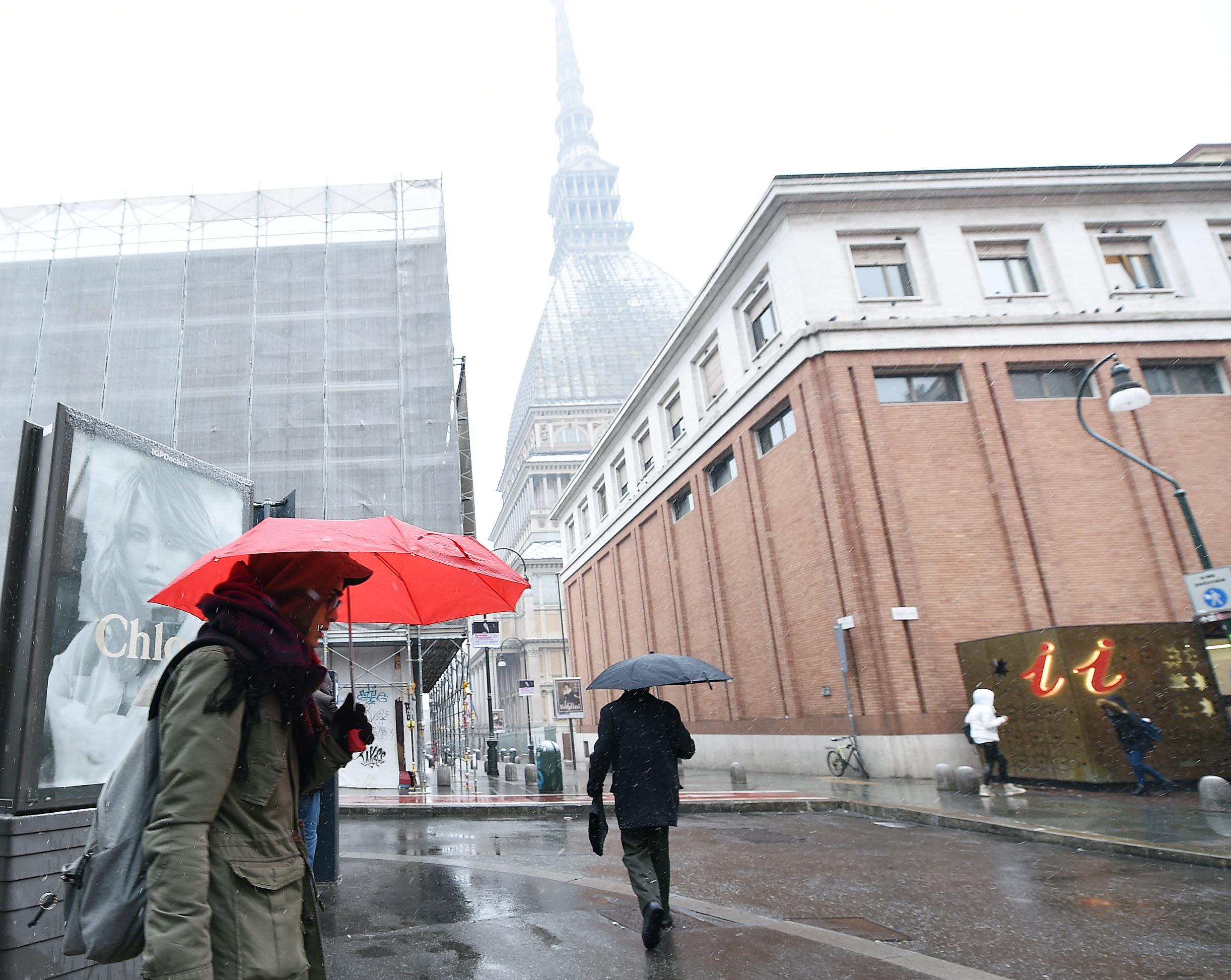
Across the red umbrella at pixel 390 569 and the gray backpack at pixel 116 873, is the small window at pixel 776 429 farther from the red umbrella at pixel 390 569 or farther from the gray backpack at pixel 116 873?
the gray backpack at pixel 116 873

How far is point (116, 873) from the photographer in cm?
208

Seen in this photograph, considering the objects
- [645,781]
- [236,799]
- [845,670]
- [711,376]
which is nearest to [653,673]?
[645,781]

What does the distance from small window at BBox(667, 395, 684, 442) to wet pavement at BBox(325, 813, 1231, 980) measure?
19942 millimetres

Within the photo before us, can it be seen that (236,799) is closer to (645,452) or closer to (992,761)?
(992,761)

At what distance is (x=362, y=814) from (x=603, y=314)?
105 m

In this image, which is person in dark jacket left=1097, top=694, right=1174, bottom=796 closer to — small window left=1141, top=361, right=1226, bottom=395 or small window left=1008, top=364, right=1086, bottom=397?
small window left=1008, top=364, right=1086, bottom=397

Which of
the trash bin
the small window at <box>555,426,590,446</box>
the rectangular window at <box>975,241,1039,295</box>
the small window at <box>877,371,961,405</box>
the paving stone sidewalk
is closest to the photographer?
the paving stone sidewalk

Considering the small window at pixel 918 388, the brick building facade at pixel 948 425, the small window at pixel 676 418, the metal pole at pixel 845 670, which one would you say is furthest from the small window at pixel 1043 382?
the small window at pixel 676 418

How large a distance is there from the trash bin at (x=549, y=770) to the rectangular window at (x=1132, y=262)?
18.8 metres

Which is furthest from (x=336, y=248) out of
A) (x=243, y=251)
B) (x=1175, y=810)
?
(x=1175, y=810)

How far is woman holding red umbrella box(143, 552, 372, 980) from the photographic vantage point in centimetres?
203

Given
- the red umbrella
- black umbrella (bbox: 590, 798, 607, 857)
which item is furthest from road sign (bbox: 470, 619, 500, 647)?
the red umbrella

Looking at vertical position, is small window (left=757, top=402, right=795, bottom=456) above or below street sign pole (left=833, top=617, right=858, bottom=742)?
above

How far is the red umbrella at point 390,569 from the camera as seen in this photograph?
333 centimetres
